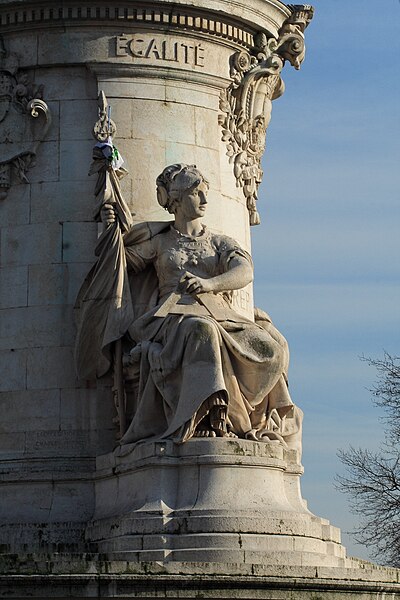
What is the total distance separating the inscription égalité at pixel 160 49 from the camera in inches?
1019

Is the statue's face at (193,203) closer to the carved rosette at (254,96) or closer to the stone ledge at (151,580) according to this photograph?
the carved rosette at (254,96)

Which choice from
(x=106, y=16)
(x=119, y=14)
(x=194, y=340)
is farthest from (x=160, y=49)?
(x=194, y=340)

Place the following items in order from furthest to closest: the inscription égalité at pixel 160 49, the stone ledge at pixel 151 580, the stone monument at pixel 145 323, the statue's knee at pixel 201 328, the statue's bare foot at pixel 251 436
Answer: the inscription égalité at pixel 160 49, the statue's bare foot at pixel 251 436, the statue's knee at pixel 201 328, the stone monument at pixel 145 323, the stone ledge at pixel 151 580

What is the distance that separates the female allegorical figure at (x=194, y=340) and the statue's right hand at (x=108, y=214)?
1cm

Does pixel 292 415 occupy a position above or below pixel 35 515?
above

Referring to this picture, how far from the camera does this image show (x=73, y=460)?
977 inches

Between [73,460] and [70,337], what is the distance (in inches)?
62.9

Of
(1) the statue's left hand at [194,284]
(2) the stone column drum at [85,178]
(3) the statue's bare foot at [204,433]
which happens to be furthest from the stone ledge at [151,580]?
(1) the statue's left hand at [194,284]

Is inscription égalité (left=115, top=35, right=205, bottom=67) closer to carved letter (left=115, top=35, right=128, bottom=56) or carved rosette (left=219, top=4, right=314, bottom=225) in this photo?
carved letter (left=115, top=35, right=128, bottom=56)

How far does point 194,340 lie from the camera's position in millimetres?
23562

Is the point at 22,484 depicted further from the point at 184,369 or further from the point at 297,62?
the point at 297,62

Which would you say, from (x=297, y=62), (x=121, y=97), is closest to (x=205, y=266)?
(x=121, y=97)

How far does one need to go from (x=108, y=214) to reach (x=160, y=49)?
2.58 metres

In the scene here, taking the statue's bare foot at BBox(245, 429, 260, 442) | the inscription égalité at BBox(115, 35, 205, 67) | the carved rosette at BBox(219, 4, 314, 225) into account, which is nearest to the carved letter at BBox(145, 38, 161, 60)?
the inscription égalité at BBox(115, 35, 205, 67)
